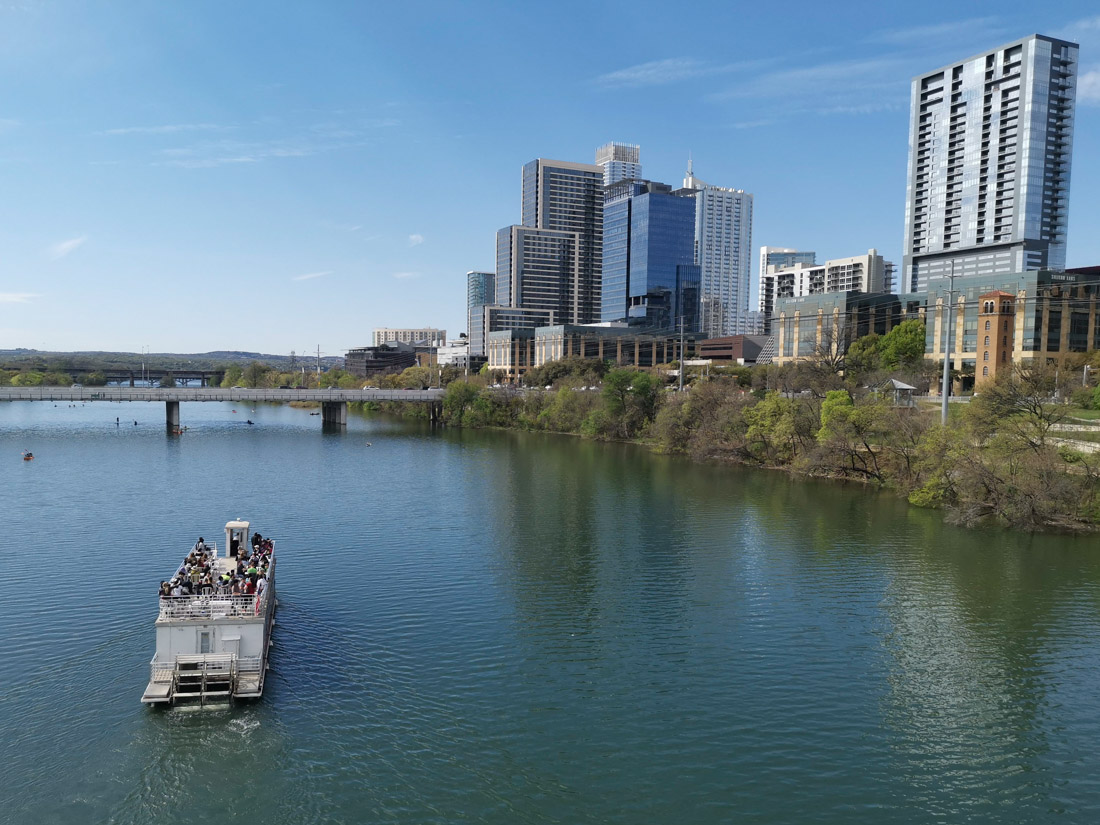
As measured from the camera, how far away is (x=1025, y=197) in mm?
156500

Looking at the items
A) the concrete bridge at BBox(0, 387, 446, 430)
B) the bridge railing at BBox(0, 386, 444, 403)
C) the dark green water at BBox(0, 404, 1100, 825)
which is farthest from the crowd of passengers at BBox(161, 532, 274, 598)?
the bridge railing at BBox(0, 386, 444, 403)

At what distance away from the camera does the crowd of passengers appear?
953 inches

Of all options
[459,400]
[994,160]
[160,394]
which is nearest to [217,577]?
[160,394]

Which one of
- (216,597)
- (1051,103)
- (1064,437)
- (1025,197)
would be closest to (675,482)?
(1064,437)

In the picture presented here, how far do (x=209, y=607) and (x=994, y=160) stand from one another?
7224 inches

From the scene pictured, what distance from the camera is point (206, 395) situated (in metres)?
117

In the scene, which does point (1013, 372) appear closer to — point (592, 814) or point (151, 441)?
point (592, 814)

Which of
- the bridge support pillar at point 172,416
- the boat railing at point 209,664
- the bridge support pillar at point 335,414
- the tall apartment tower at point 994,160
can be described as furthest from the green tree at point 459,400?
the tall apartment tower at point 994,160

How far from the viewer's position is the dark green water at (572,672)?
1873 centimetres

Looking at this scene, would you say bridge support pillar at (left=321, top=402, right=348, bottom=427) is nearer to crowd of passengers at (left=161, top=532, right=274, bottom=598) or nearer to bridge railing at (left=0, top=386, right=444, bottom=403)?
bridge railing at (left=0, top=386, right=444, bottom=403)

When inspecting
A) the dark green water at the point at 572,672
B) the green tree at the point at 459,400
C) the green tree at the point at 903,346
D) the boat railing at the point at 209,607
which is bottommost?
the dark green water at the point at 572,672

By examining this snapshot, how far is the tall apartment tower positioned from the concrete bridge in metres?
115

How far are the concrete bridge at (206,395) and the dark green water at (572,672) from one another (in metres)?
57.6

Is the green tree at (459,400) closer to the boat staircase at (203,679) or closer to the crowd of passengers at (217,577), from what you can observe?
the crowd of passengers at (217,577)
